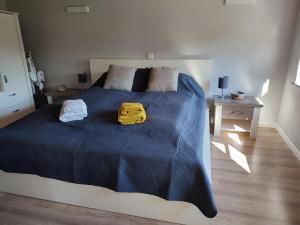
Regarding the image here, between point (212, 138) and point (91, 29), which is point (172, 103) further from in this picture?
point (91, 29)

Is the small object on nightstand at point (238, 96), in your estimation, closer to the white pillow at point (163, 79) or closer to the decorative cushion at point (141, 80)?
the white pillow at point (163, 79)

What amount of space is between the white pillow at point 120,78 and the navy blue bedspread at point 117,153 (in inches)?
42.2

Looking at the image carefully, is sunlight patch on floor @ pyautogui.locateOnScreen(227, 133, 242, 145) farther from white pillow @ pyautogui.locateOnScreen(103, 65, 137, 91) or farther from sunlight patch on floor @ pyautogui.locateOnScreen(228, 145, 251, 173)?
white pillow @ pyautogui.locateOnScreen(103, 65, 137, 91)

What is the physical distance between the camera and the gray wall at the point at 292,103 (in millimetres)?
2603

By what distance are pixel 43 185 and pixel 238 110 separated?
243cm

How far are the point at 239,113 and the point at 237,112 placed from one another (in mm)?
28

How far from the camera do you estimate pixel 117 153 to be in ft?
5.08

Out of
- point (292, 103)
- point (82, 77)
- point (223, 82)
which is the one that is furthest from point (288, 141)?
point (82, 77)

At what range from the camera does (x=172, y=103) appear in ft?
8.05

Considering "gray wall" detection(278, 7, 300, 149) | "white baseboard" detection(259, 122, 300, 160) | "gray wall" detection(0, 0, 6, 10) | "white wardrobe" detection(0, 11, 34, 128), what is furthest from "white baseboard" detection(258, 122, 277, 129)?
"gray wall" detection(0, 0, 6, 10)

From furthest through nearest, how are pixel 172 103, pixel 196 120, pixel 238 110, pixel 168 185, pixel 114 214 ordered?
pixel 238 110, pixel 172 103, pixel 196 120, pixel 114 214, pixel 168 185

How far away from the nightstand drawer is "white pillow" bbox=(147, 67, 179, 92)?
2.49 ft

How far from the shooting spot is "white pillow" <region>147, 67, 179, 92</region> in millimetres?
2984

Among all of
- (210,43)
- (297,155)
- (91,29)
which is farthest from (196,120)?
(91,29)
